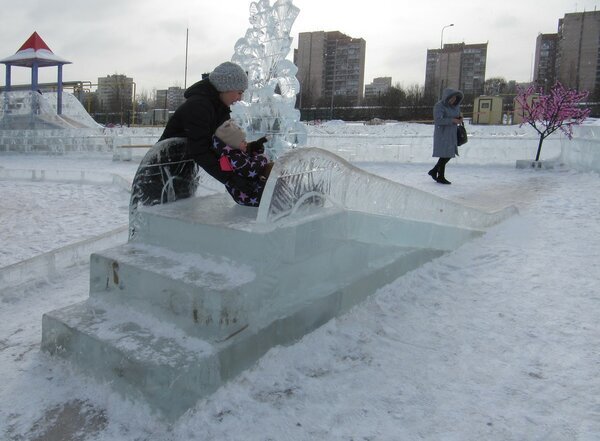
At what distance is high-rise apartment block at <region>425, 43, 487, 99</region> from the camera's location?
66375mm

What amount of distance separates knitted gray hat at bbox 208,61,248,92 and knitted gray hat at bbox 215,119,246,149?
1.36ft

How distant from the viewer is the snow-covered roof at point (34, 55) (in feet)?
69.1

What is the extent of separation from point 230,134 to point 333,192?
73cm

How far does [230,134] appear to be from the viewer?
2910 millimetres

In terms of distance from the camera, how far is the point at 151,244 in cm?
304

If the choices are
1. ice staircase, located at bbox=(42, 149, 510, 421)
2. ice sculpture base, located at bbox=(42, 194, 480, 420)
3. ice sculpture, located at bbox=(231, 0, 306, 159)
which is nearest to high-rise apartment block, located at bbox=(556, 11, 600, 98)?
ice sculpture, located at bbox=(231, 0, 306, 159)

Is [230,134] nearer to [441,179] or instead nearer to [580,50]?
Answer: [441,179]

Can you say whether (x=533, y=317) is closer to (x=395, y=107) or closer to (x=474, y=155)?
(x=474, y=155)

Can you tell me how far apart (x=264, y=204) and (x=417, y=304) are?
143 cm

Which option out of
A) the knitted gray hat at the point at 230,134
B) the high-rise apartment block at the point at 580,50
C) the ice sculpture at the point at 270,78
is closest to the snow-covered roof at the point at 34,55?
the ice sculpture at the point at 270,78

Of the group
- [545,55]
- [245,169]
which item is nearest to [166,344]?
[245,169]

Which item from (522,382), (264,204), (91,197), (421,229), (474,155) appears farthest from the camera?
(474,155)

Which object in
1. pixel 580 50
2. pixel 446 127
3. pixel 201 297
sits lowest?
pixel 201 297

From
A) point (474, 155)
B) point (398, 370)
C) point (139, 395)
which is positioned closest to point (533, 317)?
point (398, 370)
